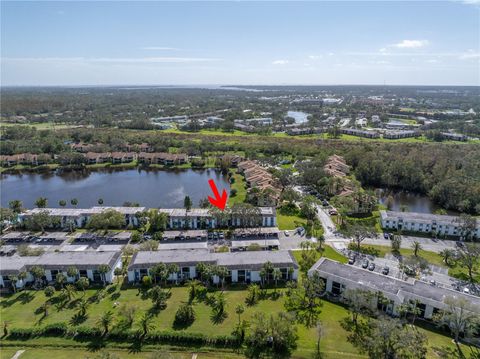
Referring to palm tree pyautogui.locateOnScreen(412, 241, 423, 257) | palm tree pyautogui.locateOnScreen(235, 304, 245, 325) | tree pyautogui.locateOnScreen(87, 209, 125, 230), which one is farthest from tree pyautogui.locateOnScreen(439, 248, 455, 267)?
tree pyautogui.locateOnScreen(87, 209, 125, 230)

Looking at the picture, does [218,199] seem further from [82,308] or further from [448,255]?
[448,255]

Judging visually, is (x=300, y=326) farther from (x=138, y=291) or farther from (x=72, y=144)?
(x=72, y=144)

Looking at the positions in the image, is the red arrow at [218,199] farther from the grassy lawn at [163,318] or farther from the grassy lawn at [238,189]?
the grassy lawn at [163,318]

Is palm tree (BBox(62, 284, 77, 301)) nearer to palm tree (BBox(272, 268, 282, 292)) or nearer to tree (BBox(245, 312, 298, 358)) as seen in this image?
tree (BBox(245, 312, 298, 358))

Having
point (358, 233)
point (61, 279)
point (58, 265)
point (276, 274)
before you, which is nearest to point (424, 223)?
point (358, 233)

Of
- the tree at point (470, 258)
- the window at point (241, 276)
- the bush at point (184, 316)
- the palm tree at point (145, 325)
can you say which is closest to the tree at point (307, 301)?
the window at point (241, 276)

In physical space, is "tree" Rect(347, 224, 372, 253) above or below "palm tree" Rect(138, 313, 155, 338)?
above
